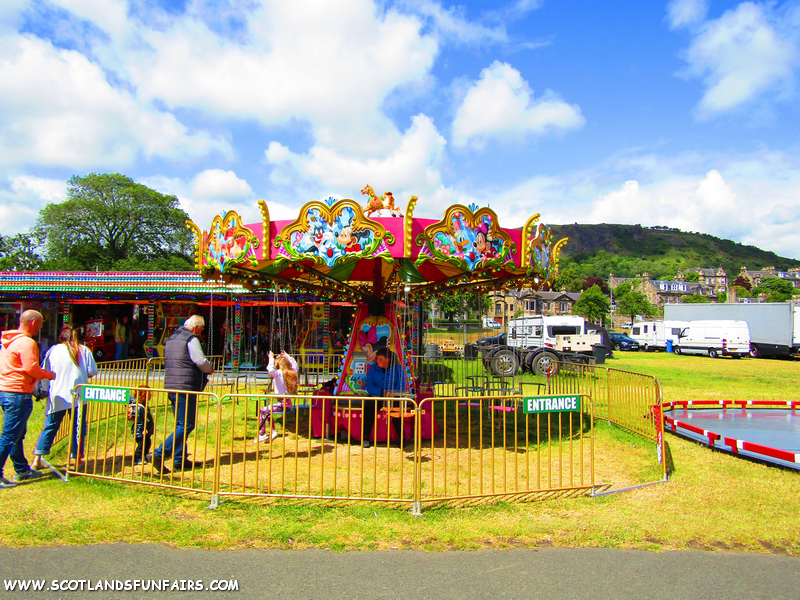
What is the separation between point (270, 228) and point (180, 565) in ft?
12.9

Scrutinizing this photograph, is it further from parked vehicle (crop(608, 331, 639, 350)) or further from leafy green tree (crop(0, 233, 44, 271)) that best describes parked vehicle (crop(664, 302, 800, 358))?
leafy green tree (crop(0, 233, 44, 271))

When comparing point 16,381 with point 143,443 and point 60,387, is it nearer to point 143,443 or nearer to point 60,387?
point 60,387

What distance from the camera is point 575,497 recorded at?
492 cm

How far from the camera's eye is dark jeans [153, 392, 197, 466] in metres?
5.10

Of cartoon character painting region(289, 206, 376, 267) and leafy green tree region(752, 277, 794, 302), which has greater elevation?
leafy green tree region(752, 277, 794, 302)

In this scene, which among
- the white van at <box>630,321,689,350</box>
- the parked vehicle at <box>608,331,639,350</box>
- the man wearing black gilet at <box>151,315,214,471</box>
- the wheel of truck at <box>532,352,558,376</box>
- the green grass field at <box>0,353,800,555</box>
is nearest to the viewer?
the green grass field at <box>0,353,800,555</box>

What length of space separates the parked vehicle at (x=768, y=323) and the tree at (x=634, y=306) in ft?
123

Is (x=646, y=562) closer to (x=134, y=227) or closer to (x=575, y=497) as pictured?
(x=575, y=497)

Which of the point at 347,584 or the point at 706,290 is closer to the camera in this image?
the point at 347,584

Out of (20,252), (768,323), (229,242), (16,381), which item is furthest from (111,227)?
(768,323)

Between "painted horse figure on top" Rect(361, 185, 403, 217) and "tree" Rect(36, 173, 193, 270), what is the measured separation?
37632 millimetres


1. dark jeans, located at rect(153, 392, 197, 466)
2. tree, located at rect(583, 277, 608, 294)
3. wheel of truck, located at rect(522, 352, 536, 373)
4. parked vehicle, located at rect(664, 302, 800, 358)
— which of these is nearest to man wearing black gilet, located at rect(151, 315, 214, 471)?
dark jeans, located at rect(153, 392, 197, 466)

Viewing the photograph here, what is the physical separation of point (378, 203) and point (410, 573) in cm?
441

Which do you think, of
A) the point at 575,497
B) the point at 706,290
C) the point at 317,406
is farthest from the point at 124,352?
the point at 706,290
